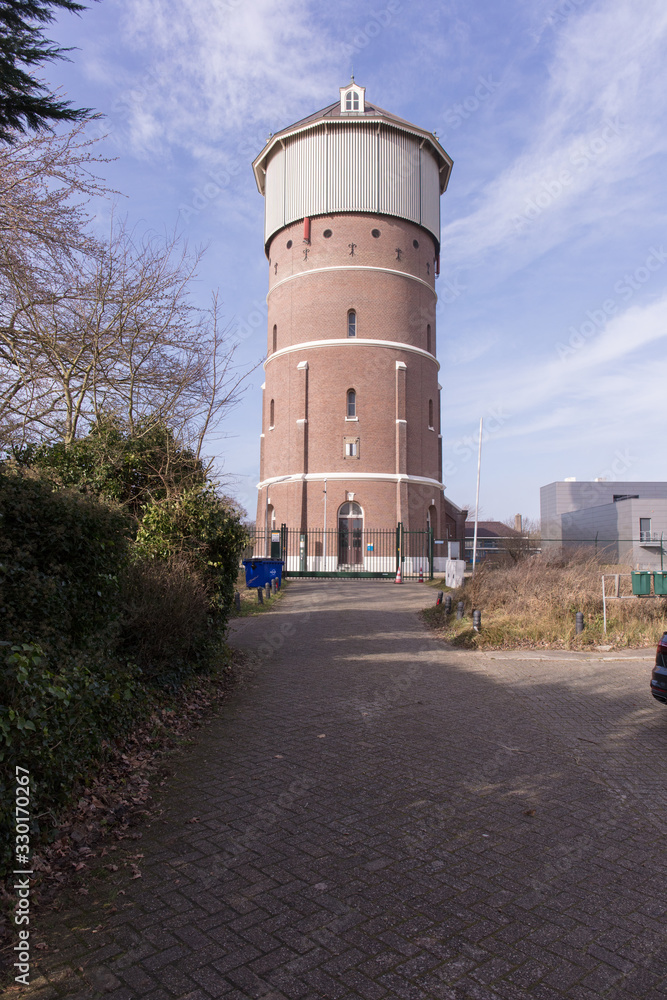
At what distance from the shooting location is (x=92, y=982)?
9.04ft

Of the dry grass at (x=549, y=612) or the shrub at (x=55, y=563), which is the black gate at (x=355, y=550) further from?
the shrub at (x=55, y=563)

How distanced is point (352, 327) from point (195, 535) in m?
30.2

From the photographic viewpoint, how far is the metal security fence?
34.4m

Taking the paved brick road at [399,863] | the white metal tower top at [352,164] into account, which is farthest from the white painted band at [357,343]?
the paved brick road at [399,863]

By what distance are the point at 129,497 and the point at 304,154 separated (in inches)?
1354

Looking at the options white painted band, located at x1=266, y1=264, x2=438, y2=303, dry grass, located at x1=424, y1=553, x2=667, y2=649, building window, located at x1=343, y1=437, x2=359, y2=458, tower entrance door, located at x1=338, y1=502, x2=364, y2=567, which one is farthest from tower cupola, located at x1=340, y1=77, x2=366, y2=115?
dry grass, located at x1=424, y1=553, x2=667, y2=649

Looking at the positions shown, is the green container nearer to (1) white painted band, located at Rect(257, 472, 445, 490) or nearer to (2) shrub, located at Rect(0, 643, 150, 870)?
(2) shrub, located at Rect(0, 643, 150, 870)

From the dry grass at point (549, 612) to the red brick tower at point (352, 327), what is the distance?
21466mm

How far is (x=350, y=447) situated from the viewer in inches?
1422

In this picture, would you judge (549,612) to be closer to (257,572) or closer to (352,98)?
(257,572)

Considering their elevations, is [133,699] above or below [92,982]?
above

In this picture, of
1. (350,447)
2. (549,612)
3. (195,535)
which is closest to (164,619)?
(195,535)

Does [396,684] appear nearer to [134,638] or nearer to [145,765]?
[134,638]

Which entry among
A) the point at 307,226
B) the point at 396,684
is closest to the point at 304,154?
the point at 307,226
